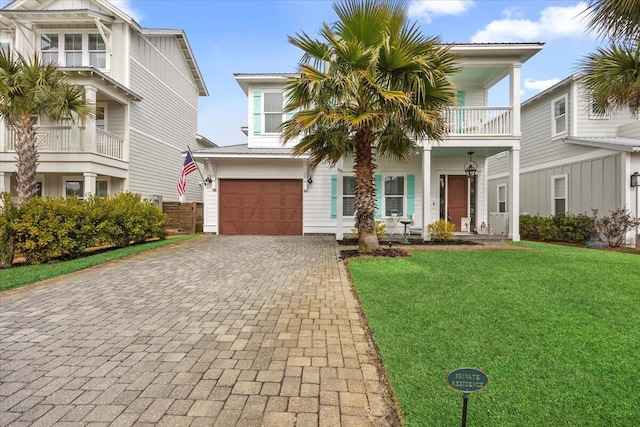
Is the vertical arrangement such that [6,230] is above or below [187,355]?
above

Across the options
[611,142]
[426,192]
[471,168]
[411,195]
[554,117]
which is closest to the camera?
[426,192]

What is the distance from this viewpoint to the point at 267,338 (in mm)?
3600

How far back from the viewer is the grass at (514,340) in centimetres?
233

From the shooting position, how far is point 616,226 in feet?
35.8

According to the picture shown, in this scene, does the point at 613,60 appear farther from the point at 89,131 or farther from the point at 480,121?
the point at 89,131

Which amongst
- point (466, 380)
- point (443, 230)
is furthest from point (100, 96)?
point (466, 380)

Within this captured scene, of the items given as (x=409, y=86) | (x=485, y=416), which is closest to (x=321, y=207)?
(x=409, y=86)

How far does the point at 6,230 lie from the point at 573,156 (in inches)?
724

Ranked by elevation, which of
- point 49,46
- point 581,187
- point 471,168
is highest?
point 49,46

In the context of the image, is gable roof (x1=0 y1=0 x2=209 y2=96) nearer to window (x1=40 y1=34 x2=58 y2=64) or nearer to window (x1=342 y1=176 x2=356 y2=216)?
window (x1=40 y1=34 x2=58 y2=64)

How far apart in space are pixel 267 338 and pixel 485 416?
2.16 metres

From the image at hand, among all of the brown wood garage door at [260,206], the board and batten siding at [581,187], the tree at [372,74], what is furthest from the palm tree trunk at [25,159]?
the board and batten siding at [581,187]

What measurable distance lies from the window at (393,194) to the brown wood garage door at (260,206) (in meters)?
3.60

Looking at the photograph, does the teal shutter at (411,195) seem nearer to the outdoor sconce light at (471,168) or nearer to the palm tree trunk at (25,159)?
the outdoor sconce light at (471,168)
